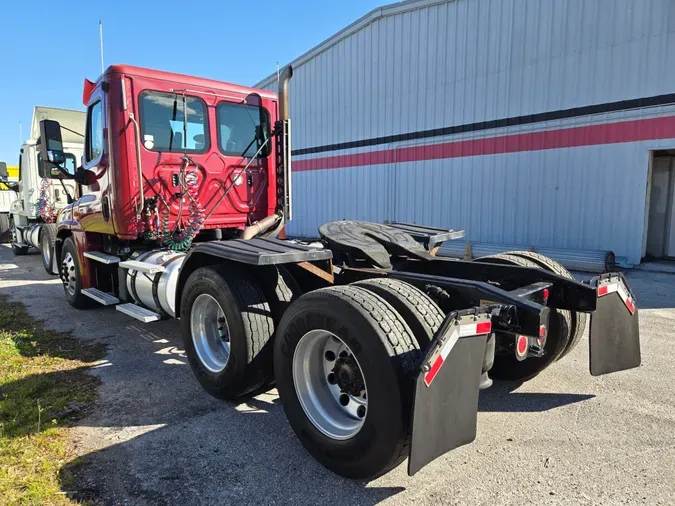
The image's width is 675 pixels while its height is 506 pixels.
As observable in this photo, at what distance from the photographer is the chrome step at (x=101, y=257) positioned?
560 cm

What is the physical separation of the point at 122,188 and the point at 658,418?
523 centimetres

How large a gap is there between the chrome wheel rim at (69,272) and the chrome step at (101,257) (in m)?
0.62

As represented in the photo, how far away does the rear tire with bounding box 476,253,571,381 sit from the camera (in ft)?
11.3

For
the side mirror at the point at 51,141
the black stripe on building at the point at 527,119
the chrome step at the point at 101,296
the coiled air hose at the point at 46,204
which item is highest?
the black stripe on building at the point at 527,119

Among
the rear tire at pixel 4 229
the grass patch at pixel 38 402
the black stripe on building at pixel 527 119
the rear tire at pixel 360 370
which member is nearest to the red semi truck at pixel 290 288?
the rear tire at pixel 360 370

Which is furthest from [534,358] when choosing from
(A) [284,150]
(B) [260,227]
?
(A) [284,150]

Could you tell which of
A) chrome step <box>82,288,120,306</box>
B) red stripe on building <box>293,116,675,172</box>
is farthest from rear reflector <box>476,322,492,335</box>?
red stripe on building <box>293,116,675,172</box>

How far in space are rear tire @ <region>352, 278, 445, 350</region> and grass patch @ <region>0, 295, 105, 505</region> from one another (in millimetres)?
2001

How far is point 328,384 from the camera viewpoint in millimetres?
2840

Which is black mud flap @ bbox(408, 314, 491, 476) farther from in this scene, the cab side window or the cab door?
the cab side window

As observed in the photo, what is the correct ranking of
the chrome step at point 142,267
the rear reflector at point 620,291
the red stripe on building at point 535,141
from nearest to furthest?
1. the rear reflector at point 620,291
2. the chrome step at point 142,267
3. the red stripe on building at point 535,141

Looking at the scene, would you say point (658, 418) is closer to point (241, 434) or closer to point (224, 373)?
point (241, 434)

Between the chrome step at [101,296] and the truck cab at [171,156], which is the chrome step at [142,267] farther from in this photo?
the chrome step at [101,296]

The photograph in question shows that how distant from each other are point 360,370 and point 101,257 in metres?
4.63
